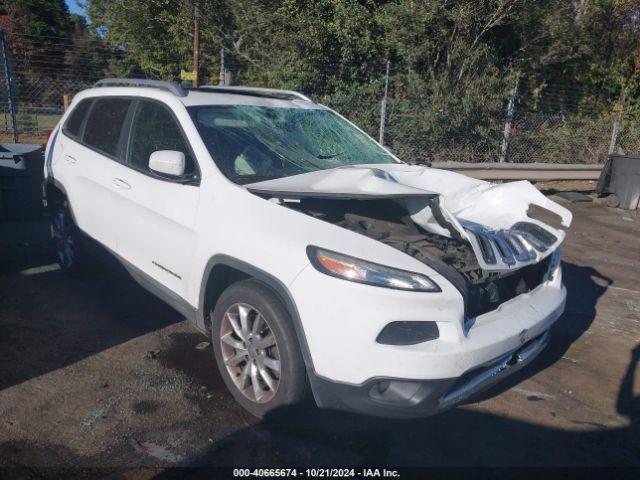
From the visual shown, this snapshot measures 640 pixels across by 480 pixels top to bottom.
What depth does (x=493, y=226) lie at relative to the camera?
11.6 ft

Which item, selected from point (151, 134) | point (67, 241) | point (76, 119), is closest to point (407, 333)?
point (151, 134)

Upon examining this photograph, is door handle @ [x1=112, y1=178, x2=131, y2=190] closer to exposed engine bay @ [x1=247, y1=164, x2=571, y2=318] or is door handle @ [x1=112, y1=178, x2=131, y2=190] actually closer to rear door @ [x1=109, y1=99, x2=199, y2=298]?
rear door @ [x1=109, y1=99, x2=199, y2=298]

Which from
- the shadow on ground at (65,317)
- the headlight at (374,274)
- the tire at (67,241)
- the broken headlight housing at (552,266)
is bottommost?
the shadow on ground at (65,317)

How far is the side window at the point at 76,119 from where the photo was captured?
4844mm

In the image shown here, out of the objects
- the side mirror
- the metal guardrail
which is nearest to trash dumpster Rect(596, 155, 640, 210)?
the metal guardrail

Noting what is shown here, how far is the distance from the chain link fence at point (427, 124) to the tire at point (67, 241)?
5.55 metres

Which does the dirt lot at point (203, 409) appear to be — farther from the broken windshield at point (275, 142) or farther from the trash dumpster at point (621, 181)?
the trash dumpster at point (621, 181)

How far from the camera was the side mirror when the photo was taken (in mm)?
3359

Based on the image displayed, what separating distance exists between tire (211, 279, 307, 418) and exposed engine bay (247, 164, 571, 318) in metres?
0.61

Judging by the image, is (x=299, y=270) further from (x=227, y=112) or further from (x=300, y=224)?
(x=227, y=112)

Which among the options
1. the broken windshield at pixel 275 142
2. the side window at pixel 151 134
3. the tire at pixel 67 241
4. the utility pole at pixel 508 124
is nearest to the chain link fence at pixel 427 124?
the utility pole at pixel 508 124

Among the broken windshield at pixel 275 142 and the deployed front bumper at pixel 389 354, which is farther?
the broken windshield at pixel 275 142

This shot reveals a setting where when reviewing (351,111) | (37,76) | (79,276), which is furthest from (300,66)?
(79,276)

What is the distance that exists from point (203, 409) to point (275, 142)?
191 centimetres
